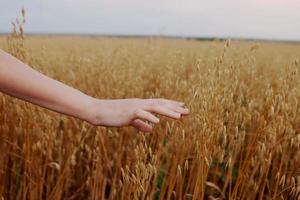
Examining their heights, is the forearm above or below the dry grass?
above

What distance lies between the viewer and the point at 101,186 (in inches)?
67.6

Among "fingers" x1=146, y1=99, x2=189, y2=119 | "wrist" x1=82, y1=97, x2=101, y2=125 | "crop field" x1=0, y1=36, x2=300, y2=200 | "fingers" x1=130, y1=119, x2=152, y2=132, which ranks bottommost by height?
"crop field" x1=0, y1=36, x2=300, y2=200

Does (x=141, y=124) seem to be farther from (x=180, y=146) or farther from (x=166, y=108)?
(x=180, y=146)

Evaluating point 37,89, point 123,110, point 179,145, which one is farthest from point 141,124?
point 179,145

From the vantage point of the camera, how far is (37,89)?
96cm

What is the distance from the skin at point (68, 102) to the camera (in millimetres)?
945

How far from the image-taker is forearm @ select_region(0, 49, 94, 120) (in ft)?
3.09

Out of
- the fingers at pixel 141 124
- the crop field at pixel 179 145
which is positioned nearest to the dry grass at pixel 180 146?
the crop field at pixel 179 145

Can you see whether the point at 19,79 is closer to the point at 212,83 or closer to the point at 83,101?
the point at 83,101

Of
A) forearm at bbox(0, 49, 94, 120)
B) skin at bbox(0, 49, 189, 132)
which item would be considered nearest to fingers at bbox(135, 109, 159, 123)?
skin at bbox(0, 49, 189, 132)

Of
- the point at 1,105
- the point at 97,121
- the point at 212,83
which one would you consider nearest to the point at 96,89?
the point at 1,105

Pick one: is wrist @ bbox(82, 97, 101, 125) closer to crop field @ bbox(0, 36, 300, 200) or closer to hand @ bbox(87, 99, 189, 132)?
hand @ bbox(87, 99, 189, 132)

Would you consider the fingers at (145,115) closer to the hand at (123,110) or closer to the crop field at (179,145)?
the hand at (123,110)

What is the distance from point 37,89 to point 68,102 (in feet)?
0.22
